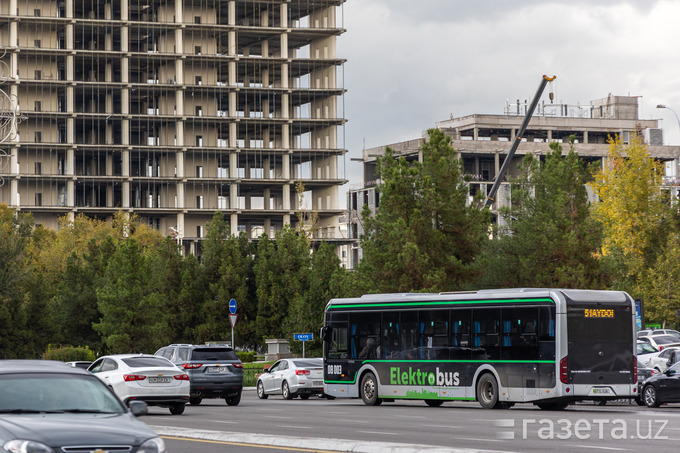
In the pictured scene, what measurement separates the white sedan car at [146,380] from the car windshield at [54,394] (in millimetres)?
14997

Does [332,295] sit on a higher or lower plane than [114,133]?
lower

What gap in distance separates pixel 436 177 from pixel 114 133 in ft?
276

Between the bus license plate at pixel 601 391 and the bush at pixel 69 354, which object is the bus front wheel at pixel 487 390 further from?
the bush at pixel 69 354

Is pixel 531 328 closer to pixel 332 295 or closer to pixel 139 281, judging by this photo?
pixel 332 295

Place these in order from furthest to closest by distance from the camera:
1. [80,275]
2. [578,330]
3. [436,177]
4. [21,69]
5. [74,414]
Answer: [21,69], [80,275], [436,177], [578,330], [74,414]

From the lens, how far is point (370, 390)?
104 ft

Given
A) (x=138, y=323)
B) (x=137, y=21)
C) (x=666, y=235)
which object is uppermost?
(x=137, y=21)

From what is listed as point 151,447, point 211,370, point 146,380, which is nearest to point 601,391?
point 146,380

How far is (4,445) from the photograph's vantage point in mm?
9375

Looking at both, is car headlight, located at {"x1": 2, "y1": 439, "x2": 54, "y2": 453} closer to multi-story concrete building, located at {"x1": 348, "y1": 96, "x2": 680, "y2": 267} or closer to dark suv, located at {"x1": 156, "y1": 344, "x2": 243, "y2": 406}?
dark suv, located at {"x1": 156, "y1": 344, "x2": 243, "y2": 406}

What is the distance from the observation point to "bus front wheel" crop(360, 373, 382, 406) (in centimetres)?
3159

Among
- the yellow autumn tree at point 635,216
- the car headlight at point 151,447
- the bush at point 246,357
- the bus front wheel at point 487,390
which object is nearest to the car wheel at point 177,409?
the bus front wheel at point 487,390

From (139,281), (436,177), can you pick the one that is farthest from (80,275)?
(436,177)
